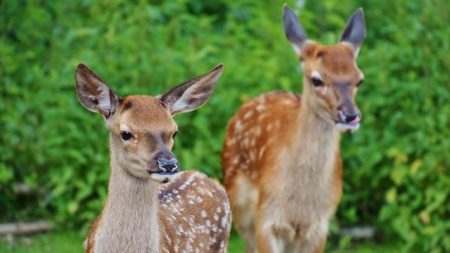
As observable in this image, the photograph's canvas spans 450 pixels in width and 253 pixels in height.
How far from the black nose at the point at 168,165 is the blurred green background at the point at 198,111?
3.62 m

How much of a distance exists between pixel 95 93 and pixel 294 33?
2666 mm

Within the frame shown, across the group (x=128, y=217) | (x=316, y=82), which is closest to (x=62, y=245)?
(x=316, y=82)

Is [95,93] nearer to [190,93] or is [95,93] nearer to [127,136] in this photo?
[127,136]

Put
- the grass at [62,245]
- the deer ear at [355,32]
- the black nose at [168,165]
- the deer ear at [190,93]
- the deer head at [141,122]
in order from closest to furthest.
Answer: the black nose at [168,165] < the deer head at [141,122] < the deer ear at [190,93] < the deer ear at [355,32] < the grass at [62,245]

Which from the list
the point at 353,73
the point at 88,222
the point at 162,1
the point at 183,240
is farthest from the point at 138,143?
the point at 162,1

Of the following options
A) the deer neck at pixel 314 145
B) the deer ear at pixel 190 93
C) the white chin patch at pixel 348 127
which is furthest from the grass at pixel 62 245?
the deer ear at pixel 190 93

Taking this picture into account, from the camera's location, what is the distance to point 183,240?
754cm

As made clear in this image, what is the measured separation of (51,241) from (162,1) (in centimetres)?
262

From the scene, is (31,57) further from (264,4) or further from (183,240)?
(183,240)

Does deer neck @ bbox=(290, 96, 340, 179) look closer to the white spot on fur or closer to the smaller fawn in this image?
the white spot on fur

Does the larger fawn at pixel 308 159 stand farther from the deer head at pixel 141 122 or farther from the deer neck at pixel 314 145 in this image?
the deer head at pixel 141 122

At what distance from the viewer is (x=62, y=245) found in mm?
10211

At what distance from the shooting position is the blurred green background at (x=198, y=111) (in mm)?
10500

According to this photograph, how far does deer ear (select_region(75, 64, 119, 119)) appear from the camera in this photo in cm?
712
